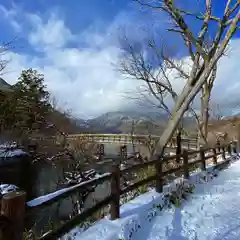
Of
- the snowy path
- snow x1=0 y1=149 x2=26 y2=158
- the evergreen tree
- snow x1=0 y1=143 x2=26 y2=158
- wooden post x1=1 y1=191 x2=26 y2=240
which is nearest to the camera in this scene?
wooden post x1=1 y1=191 x2=26 y2=240

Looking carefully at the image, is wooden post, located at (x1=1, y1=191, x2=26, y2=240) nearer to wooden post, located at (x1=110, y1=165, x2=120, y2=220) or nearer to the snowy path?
the snowy path

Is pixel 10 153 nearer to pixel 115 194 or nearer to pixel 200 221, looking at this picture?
pixel 115 194

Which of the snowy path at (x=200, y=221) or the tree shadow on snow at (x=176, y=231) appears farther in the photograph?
the snowy path at (x=200, y=221)

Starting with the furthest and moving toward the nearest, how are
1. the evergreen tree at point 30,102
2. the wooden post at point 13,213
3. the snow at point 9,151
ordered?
the evergreen tree at point 30,102 → the snow at point 9,151 → the wooden post at point 13,213

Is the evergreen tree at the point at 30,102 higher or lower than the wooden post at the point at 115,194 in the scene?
higher

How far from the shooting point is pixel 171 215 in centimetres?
607

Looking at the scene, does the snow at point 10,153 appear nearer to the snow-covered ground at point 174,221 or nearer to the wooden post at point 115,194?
the snow-covered ground at point 174,221

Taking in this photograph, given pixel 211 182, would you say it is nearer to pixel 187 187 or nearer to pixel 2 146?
pixel 187 187

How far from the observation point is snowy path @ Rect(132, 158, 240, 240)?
496 centimetres

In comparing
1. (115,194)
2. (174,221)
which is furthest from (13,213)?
(174,221)

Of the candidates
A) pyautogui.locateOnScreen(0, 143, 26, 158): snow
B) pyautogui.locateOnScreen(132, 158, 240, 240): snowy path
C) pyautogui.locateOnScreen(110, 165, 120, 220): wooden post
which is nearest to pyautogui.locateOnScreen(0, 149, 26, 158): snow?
pyautogui.locateOnScreen(0, 143, 26, 158): snow

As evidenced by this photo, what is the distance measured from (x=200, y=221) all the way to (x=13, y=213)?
154 inches

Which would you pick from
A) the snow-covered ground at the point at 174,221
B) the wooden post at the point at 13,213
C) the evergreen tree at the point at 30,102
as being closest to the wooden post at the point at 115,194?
the snow-covered ground at the point at 174,221

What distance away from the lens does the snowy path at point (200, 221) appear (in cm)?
496
